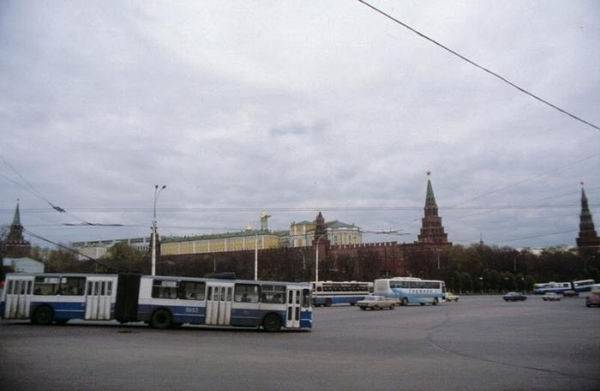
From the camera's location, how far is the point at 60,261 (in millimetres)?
89812

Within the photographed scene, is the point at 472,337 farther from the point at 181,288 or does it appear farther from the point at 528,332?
the point at 181,288

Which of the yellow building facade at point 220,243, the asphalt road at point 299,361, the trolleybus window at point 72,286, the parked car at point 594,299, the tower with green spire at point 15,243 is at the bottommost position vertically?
the asphalt road at point 299,361

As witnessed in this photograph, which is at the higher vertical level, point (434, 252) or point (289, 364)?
point (434, 252)

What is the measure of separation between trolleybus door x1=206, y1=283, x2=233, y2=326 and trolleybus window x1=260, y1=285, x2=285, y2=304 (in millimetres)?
1447

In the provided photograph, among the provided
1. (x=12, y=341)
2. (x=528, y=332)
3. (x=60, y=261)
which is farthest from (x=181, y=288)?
(x=60, y=261)

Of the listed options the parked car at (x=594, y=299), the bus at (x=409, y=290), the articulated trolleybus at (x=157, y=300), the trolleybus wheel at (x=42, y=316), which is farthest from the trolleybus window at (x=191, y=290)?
the parked car at (x=594, y=299)

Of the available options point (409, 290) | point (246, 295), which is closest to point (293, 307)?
point (246, 295)

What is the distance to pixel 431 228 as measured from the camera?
109 meters

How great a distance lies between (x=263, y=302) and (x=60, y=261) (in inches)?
3201

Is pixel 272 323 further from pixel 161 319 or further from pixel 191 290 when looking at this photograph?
pixel 161 319

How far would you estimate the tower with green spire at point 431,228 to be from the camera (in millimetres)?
106812

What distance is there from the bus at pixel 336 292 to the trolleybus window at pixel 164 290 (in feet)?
94.5

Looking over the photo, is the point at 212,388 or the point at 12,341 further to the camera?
the point at 12,341

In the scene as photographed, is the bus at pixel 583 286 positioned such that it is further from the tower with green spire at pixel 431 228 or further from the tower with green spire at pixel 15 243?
the tower with green spire at pixel 15 243
